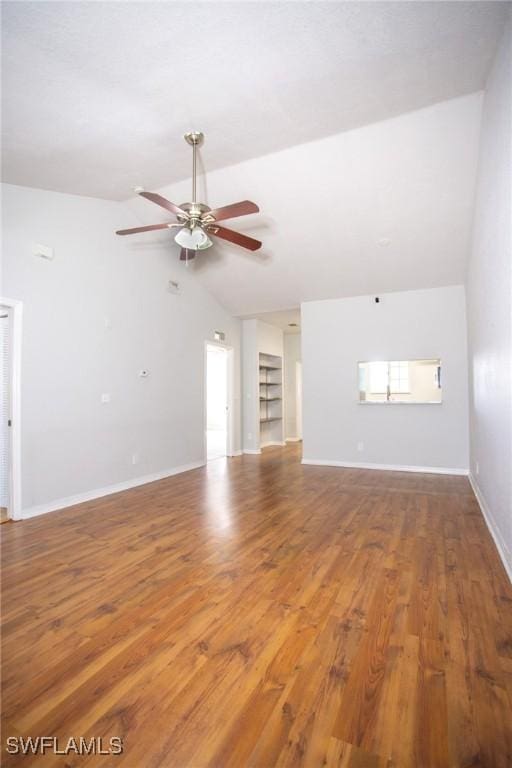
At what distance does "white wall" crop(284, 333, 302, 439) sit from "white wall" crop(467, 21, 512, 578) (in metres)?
6.27

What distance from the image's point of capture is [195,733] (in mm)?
1374

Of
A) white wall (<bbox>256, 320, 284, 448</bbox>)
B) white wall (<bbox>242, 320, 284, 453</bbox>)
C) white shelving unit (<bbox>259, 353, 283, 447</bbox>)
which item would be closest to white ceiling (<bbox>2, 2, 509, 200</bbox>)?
white wall (<bbox>242, 320, 284, 453</bbox>)

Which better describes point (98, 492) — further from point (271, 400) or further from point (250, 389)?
point (271, 400)

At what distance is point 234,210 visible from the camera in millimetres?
2967

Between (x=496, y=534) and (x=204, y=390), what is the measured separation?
4.85 metres

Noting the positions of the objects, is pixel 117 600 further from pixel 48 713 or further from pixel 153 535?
pixel 153 535

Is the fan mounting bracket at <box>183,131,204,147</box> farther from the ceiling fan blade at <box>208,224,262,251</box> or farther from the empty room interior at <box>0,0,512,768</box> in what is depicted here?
the ceiling fan blade at <box>208,224,262,251</box>

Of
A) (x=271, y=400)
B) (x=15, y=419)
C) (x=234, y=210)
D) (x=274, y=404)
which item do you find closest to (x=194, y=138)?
(x=234, y=210)

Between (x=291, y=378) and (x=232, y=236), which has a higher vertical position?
(x=232, y=236)

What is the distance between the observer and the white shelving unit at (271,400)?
905 centimetres

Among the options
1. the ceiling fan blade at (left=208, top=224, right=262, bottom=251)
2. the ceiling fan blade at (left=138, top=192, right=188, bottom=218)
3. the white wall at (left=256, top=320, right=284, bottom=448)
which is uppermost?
the ceiling fan blade at (left=138, top=192, right=188, bottom=218)

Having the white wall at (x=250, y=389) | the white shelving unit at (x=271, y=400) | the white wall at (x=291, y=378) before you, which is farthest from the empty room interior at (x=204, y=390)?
the white wall at (x=291, y=378)

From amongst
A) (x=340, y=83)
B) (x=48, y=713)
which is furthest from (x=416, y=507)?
(x=340, y=83)

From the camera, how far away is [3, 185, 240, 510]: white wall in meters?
3.94
